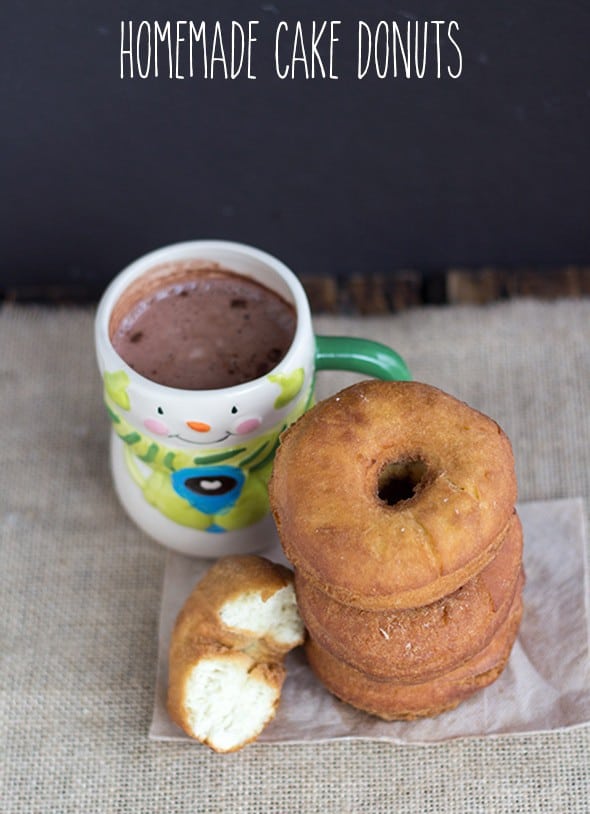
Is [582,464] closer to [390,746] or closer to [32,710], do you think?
[390,746]

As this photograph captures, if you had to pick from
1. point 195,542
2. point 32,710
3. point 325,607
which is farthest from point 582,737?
point 32,710

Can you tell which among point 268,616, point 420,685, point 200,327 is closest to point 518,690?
point 420,685

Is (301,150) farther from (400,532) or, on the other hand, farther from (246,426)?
(400,532)

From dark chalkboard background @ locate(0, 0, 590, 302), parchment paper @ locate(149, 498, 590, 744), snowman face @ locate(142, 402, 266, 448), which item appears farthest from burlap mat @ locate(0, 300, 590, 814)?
snowman face @ locate(142, 402, 266, 448)

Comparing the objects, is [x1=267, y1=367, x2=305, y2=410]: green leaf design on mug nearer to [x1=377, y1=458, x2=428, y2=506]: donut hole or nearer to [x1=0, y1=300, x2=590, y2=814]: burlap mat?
[x1=377, y1=458, x2=428, y2=506]: donut hole

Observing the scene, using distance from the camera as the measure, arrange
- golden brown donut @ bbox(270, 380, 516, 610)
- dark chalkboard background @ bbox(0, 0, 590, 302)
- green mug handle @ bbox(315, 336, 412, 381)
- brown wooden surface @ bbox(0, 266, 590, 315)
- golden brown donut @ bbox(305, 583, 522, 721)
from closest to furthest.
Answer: golden brown donut @ bbox(270, 380, 516, 610)
golden brown donut @ bbox(305, 583, 522, 721)
green mug handle @ bbox(315, 336, 412, 381)
dark chalkboard background @ bbox(0, 0, 590, 302)
brown wooden surface @ bbox(0, 266, 590, 315)

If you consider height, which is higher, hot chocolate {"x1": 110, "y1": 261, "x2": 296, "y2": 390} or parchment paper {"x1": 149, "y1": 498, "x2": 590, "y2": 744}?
hot chocolate {"x1": 110, "y1": 261, "x2": 296, "y2": 390}
